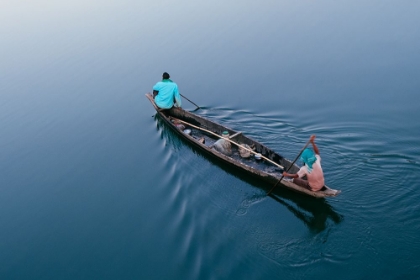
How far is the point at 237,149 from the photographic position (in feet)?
36.3

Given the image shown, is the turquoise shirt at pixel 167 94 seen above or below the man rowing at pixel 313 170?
above

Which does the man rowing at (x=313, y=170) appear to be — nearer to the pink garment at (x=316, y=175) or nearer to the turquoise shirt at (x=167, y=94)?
the pink garment at (x=316, y=175)

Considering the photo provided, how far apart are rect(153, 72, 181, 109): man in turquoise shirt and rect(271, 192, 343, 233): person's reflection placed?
539 cm

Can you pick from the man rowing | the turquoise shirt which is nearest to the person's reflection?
the man rowing

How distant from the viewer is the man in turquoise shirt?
12.9 metres

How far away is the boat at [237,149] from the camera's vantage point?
364 inches

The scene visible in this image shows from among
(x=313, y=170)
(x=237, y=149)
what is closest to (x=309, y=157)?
(x=313, y=170)

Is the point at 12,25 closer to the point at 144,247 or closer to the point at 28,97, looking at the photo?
the point at 28,97

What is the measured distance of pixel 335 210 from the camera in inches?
336

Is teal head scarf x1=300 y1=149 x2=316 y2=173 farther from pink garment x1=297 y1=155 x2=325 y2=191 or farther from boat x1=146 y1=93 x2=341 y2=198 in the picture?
boat x1=146 y1=93 x2=341 y2=198

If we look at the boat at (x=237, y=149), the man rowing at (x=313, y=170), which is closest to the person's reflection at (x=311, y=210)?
the boat at (x=237, y=149)

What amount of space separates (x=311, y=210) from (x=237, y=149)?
3.06 meters

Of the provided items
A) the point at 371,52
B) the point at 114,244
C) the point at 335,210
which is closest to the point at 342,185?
the point at 335,210

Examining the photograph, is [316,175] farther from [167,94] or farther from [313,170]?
[167,94]
